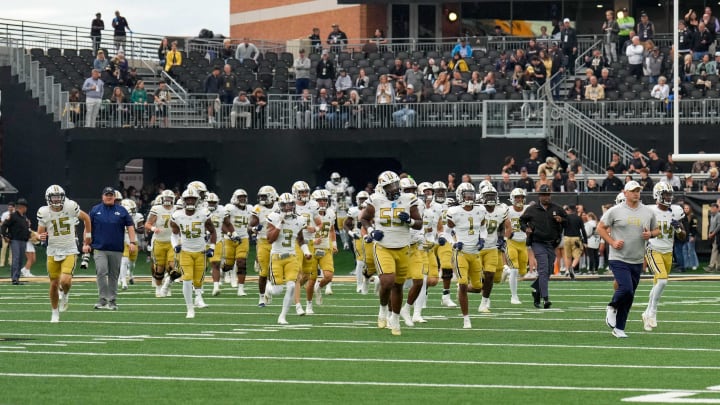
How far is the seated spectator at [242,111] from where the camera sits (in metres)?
37.9

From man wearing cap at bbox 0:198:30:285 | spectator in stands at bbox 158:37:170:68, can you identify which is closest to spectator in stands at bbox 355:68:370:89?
spectator in stands at bbox 158:37:170:68

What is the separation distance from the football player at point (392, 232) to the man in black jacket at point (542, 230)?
457 cm

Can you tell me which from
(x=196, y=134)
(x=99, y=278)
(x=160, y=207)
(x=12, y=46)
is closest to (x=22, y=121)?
(x=12, y=46)

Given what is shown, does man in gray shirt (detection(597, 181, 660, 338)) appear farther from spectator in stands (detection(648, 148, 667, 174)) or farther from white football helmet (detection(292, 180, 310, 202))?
spectator in stands (detection(648, 148, 667, 174))

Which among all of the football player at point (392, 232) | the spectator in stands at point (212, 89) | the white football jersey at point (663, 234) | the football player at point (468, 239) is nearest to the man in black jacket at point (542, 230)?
the football player at point (468, 239)

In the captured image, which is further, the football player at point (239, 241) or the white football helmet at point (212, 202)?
the white football helmet at point (212, 202)

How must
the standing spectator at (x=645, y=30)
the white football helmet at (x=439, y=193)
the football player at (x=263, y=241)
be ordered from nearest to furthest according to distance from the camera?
the football player at (x=263, y=241) < the white football helmet at (x=439, y=193) < the standing spectator at (x=645, y=30)

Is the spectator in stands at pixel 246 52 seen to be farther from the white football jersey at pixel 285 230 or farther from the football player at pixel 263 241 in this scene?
the white football jersey at pixel 285 230

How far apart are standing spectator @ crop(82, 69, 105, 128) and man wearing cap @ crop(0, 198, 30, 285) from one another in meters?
7.29

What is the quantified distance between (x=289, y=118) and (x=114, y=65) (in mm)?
4803

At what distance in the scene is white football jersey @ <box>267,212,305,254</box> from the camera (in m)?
19.8

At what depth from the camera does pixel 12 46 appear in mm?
40156

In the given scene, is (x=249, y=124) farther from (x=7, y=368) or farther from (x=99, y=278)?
(x=7, y=368)

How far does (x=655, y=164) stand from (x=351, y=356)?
19.0m
